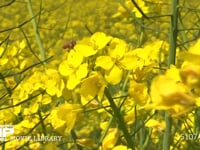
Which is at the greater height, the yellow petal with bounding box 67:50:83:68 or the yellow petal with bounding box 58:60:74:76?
the yellow petal with bounding box 67:50:83:68

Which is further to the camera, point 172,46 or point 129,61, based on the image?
point 172,46

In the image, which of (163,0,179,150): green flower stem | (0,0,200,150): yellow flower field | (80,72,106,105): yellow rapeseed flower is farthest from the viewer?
(163,0,179,150): green flower stem

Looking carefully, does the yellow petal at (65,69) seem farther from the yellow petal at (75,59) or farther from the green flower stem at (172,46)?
the green flower stem at (172,46)

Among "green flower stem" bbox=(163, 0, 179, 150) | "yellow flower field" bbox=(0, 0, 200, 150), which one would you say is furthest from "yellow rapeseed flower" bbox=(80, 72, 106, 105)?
"green flower stem" bbox=(163, 0, 179, 150)

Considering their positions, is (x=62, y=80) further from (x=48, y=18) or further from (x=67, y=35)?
(x=48, y=18)

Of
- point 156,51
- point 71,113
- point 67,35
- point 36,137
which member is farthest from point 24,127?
point 67,35

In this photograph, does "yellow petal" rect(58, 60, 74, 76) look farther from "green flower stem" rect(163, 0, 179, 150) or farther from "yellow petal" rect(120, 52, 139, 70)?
"green flower stem" rect(163, 0, 179, 150)

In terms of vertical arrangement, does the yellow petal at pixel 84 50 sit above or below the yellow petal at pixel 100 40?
below

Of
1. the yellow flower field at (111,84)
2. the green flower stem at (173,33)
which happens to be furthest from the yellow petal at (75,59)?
the green flower stem at (173,33)

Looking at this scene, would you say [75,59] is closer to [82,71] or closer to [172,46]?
[82,71]

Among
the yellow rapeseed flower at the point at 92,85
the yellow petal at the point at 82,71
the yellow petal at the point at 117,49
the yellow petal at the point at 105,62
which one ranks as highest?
the yellow petal at the point at 117,49

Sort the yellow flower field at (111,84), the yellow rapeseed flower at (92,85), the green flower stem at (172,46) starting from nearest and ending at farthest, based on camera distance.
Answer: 1. the yellow flower field at (111,84)
2. the yellow rapeseed flower at (92,85)
3. the green flower stem at (172,46)

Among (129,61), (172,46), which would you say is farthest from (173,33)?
(129,61)
